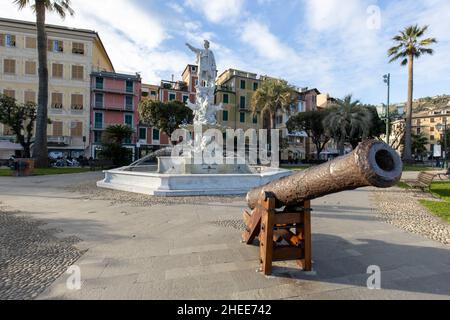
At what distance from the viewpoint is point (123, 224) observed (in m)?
5.64

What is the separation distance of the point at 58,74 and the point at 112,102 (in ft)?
24.9

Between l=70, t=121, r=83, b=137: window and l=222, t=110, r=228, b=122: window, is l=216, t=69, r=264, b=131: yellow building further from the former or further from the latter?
l=70, t=121, r=83, b=137: window

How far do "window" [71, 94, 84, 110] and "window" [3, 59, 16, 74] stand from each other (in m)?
7.63

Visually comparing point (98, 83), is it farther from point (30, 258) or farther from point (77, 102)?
point (30, 258)

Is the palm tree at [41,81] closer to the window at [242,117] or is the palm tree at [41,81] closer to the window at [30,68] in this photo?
the window at [30,68]

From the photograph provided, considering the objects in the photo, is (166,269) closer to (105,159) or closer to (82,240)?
(82,240)

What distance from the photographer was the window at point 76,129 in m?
36.0

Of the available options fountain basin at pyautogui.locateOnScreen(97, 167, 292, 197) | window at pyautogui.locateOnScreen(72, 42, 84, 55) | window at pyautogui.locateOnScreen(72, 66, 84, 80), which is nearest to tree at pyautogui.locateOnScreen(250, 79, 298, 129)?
fountain basin at pyautogui.locateOnScreen(97, 167, 292, 197)

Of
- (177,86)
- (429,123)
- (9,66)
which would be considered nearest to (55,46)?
(9,66)

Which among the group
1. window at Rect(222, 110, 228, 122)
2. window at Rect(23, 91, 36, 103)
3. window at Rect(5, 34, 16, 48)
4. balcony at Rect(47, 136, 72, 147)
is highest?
window at Rect(5, 34, 16, 48)

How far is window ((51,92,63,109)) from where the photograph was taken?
35.3m

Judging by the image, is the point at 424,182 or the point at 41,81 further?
the point at 41,81

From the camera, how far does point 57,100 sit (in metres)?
35.5
